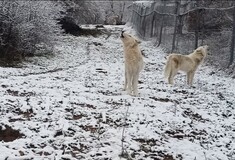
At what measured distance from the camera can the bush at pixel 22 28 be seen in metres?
15.6

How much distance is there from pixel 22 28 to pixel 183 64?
25.4 feet

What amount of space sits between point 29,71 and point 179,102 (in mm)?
7139

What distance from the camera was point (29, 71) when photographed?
13773mm

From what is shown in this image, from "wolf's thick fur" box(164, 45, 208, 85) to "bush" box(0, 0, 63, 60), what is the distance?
7.40 meters

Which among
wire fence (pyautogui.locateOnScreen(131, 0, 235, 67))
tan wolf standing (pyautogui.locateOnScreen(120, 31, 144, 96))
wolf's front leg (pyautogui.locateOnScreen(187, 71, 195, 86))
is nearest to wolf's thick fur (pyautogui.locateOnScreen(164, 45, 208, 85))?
Answer: wolf's front leg (pyautogui.locateOnScreen(187, 71, 195, 86))

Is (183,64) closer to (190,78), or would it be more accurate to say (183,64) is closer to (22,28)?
(190,78)

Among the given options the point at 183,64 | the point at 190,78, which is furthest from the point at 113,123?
the point at 190,78

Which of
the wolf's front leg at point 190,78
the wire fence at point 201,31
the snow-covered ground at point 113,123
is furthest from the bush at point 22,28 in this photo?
the wolf's front leg at point 190,78

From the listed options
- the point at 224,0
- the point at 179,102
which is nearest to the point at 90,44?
the point at 224,0

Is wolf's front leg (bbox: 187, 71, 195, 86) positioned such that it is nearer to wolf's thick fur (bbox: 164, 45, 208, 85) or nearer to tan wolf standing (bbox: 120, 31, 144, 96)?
wolf's thick fur (bbox: 164, 45, 208, 85)

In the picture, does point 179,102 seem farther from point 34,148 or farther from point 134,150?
point 34,148

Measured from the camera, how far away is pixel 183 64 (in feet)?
39.8

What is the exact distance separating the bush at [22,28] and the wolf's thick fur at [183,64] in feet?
24.3

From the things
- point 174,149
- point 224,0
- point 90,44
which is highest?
point 224,0
